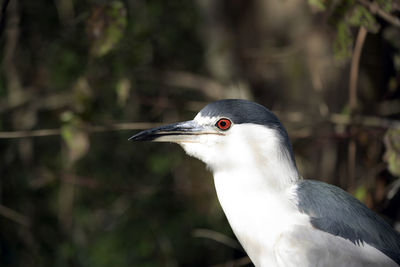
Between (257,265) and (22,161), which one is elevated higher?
(257,265)

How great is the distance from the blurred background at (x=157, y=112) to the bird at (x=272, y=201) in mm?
629

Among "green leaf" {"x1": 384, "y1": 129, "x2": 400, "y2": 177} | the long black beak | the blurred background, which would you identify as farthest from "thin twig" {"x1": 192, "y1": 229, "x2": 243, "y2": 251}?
"green leaf" {"x1": 384, "y1": 129, "x2": 400, "y2": 177}

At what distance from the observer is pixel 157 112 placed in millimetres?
4180

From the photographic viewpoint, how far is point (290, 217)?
6.82 feet

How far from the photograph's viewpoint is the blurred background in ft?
10.2

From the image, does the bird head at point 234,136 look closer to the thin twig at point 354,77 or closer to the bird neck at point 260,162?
the bird neck at point 260,162

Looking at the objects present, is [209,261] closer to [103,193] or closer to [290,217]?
[103,193]

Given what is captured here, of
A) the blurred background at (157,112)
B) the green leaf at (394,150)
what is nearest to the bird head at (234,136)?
the green leaf at (394,150)

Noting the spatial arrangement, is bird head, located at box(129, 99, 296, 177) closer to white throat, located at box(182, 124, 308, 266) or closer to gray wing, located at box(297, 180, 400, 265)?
white throat, located at box(182, 124, 308, 266)

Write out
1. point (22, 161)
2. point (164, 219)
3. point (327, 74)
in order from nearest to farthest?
point (327, 74), point (22, 161), point (164, 219)

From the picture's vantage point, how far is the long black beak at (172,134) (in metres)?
2.32

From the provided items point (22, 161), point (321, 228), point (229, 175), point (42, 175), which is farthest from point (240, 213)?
point (22, 161)

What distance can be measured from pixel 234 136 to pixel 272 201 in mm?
371

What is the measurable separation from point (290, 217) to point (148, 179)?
3.22 meters
